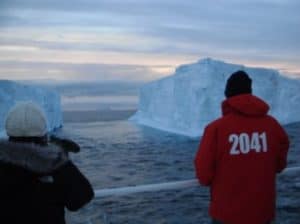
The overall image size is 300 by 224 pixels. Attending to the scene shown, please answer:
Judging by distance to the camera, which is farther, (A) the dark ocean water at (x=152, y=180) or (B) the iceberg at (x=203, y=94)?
(B) the iceberg at (x=203, y=94)

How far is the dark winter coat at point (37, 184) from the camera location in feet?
5.57

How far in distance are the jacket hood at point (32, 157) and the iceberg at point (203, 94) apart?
20898 millimetres

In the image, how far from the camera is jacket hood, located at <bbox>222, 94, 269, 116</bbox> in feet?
8.23

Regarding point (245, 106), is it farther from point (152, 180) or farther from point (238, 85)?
point (152, 180)

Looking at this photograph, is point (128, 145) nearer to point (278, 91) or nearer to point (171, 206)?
point (278, 91)

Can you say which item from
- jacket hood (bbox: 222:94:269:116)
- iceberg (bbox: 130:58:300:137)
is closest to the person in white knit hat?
jacket hood (bbox: 222:94:269:116)

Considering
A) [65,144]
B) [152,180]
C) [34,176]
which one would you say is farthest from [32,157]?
[152,180]

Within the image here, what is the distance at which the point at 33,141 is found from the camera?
70.1 inches

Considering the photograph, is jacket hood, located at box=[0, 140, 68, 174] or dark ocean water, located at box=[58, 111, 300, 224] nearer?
jacket hood, located at box=[0, 140, 68, 174]

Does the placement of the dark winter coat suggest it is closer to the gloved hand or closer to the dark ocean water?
the gloved hand

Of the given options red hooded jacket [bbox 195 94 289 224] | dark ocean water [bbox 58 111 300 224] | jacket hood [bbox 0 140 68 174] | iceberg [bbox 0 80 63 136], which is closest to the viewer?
jacket hood [bbox 0 140 68 174]

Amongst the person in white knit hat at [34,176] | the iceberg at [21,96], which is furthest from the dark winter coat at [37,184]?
the iceberg at [21,96]

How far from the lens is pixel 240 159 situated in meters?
2.50

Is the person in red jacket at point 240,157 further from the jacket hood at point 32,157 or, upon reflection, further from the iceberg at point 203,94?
the iceberg at point 203,94
